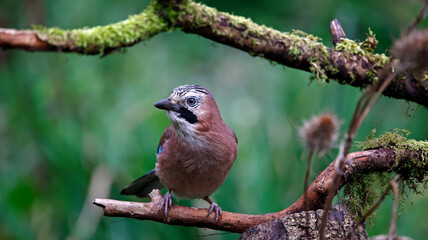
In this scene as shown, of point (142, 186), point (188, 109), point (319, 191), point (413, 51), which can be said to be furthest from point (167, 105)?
point (413, 51)

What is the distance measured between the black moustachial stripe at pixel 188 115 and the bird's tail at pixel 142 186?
0.82m

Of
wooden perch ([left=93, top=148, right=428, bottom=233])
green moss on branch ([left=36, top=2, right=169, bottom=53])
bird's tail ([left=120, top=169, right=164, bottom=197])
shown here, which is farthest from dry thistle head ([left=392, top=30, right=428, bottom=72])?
bird's tail ([left=120, top=169, right=164, bottom=197])

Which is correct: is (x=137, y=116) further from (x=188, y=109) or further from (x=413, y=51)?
(x=413, y=51)

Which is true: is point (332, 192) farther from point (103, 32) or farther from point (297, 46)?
point (103, 32)

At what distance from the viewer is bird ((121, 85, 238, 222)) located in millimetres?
3010

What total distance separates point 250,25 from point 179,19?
0.44 metres

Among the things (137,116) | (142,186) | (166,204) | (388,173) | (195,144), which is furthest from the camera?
(137,116)

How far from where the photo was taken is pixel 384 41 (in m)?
4.18

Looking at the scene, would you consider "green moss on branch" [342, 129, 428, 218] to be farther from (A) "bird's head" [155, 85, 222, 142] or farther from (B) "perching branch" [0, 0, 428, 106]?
(A) "bird's head" [155, 85, 222, 142]

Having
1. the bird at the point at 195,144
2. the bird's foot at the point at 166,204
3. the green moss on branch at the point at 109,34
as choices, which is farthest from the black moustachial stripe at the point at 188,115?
the green moss on branch at the point at 109,34

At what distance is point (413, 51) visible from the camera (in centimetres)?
164

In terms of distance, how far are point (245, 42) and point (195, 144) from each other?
844 millimetres

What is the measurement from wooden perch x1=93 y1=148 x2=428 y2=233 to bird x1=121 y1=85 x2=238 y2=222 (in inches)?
13.4

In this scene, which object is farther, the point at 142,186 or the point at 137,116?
the point at 137,116
